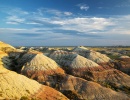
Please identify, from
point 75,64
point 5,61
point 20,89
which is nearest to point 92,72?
point 75,64

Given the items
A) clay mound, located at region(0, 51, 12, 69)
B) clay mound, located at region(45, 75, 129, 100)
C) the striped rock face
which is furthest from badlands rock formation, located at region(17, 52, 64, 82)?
clay mound, located at region(45, 75, 129, 100)

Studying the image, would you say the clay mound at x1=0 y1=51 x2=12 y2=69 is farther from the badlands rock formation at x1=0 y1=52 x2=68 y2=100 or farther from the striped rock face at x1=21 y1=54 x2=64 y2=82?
the badlands rock formation at x1=0 y1=52 x2=68 y2=100

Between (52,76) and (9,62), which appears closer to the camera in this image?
(52,76)

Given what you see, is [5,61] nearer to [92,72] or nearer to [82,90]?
[92,72]

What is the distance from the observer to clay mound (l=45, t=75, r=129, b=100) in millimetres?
72438

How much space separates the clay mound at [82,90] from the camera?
72438mm

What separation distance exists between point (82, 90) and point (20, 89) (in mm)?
25337

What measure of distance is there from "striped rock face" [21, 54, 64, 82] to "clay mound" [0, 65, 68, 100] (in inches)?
867

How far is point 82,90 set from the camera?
251 feet

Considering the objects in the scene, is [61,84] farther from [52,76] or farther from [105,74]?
[105,74]

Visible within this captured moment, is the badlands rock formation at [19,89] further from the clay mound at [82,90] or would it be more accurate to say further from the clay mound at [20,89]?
the clay mound at [82,90]

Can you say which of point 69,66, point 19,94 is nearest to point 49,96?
point 19,94

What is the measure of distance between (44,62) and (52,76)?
8879 millimetres

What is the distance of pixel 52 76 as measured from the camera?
86.9 meters
